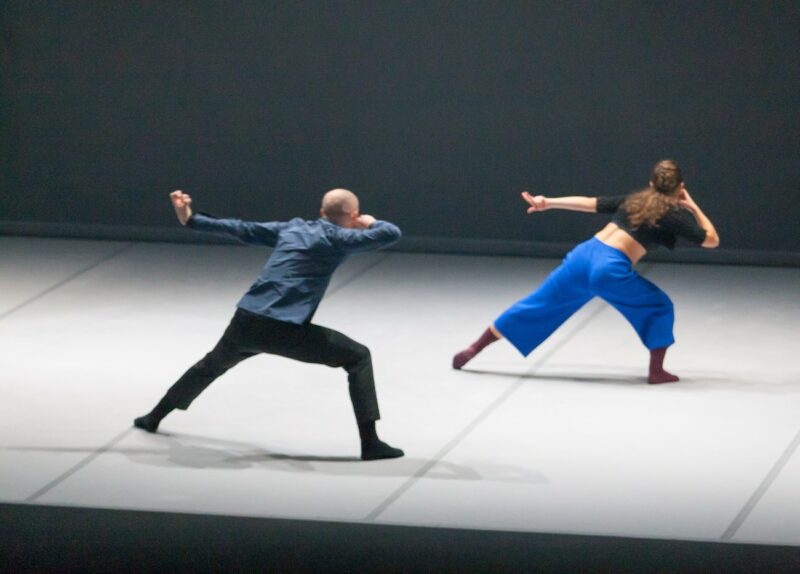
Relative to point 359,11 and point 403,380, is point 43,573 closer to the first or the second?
point 403,380

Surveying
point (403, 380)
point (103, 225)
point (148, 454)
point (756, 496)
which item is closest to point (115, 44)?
point (103, 225)

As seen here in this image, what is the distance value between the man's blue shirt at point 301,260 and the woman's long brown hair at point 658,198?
1.89m

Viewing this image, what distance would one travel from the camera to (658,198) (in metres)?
10.1

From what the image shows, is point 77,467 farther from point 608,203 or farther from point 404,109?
point 404,109

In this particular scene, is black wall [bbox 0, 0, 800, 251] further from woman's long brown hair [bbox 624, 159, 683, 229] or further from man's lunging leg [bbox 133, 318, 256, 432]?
man's lunging leg [bbox 133, 318, 256, 432]

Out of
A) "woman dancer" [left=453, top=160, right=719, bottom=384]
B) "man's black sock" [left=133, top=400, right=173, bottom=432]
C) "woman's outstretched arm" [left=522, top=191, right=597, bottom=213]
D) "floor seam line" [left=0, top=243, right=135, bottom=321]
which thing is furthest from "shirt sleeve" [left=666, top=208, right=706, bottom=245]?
"floor seam line" [left=0, top=243, right=135, bottom=321]

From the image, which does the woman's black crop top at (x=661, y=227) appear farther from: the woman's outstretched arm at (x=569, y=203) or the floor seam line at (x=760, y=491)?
the floor seam line at (x=760, y=491)

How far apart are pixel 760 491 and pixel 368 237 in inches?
80.6

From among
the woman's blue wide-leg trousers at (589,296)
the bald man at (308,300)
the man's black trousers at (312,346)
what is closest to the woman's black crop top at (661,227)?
the woman's blue wide-leg trousers at (589,296)

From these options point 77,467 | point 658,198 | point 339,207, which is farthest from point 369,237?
point 658,198

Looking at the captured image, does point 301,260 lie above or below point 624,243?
above

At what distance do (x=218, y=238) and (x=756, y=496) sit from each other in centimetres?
625

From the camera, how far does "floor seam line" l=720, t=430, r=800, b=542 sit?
312 inches

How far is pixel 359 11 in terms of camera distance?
1314 centimetres
